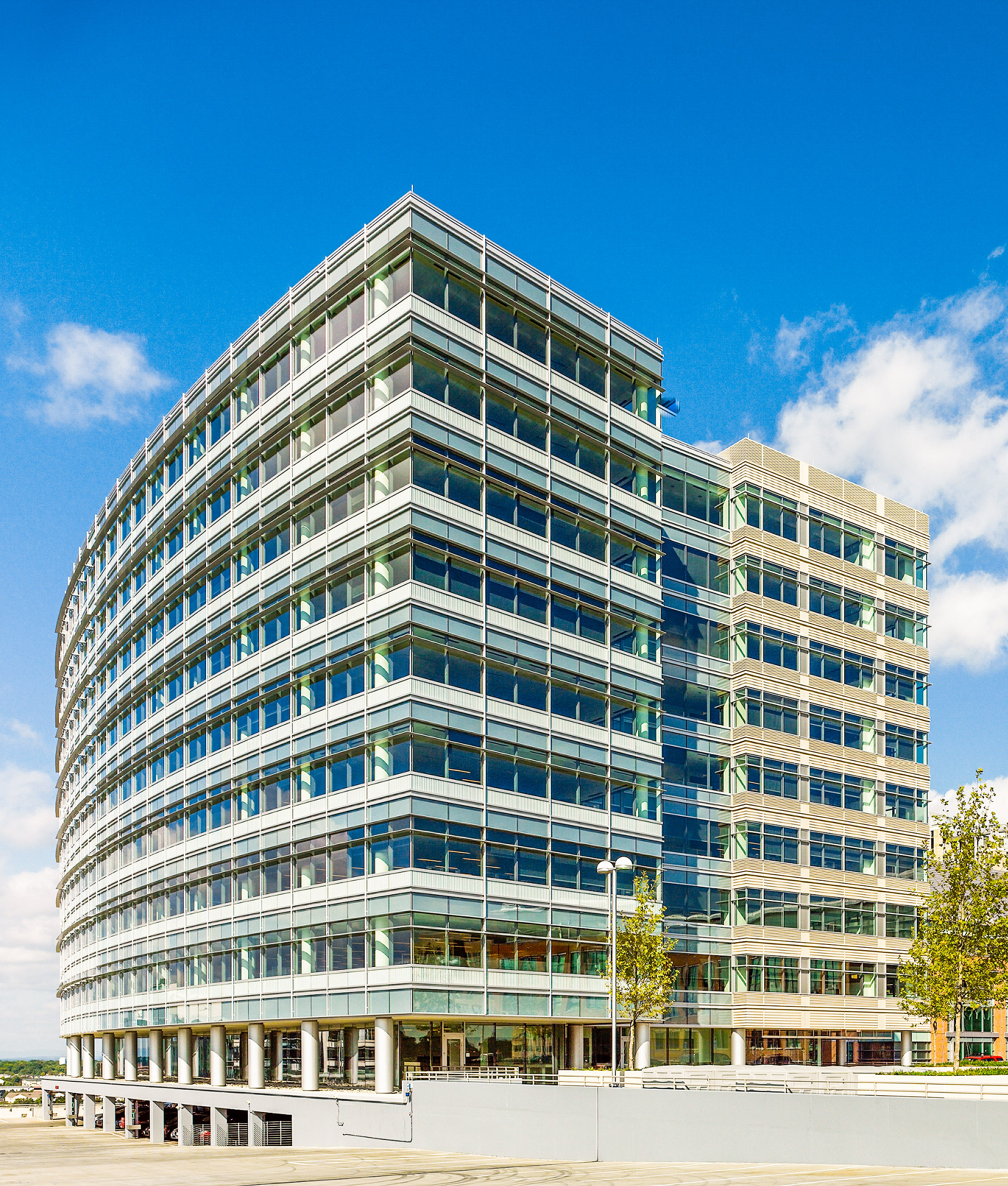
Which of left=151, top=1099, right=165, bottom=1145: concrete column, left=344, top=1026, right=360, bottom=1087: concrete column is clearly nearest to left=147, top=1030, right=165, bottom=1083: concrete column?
left=151, top=1099, right=165, bottom=1145: concrete column

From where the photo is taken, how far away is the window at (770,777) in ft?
→ 201

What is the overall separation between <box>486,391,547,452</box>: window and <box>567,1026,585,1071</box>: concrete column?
24.9 metres

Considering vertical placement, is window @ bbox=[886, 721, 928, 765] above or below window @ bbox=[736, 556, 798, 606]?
below

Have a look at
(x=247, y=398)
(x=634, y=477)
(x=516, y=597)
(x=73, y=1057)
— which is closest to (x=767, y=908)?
(x=516, y=597)

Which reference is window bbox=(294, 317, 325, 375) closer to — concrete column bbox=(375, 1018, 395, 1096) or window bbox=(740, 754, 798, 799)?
concrete column bbox=(375, 1018, 395, 1096)

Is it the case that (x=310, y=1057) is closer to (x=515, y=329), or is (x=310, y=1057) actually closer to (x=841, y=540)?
(x=515, y=329)

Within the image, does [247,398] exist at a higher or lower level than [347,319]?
lower

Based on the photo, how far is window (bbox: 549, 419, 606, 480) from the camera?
53750 millimetres

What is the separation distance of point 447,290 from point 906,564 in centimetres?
3641

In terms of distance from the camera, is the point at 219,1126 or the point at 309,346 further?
the point at 219,1126

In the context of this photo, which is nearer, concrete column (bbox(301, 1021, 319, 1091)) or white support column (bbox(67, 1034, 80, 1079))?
Answer: concrete column (bbox(301, 1021, 319, 1091))

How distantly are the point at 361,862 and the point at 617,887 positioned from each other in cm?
1205

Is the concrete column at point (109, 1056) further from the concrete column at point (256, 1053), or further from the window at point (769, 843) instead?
the window at point (769, 843)

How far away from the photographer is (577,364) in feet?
182
